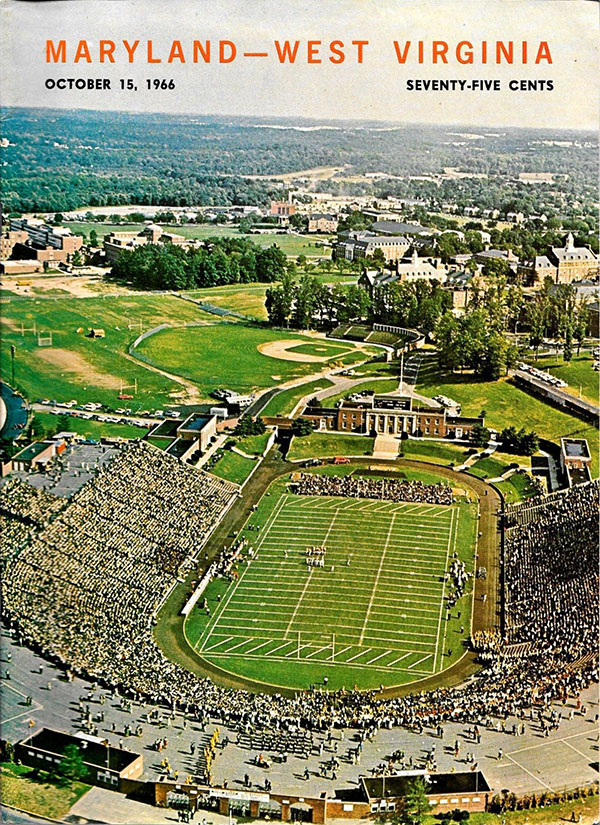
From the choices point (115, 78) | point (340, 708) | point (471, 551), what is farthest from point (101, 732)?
point (115, 78)

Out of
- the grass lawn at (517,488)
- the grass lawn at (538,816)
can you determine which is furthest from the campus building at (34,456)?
the grass lawn at (538,816)

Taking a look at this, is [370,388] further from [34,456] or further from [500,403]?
[34,456]

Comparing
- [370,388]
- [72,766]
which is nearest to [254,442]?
[370,388]

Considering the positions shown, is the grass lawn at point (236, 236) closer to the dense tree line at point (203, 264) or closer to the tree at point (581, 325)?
the dense tree line at point (203, 264)

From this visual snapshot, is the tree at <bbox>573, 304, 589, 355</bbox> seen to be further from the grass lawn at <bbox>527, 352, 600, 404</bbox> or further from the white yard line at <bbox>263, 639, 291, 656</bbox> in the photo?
the white yard line at <bbox>263, 639, 291, 656</bbox>

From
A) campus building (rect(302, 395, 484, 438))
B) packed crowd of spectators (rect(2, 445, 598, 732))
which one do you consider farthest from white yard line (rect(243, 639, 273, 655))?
campus building (rect(302, 395, 484, 438))

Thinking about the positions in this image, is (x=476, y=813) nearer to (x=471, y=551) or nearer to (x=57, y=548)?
(x=471, y=551)
